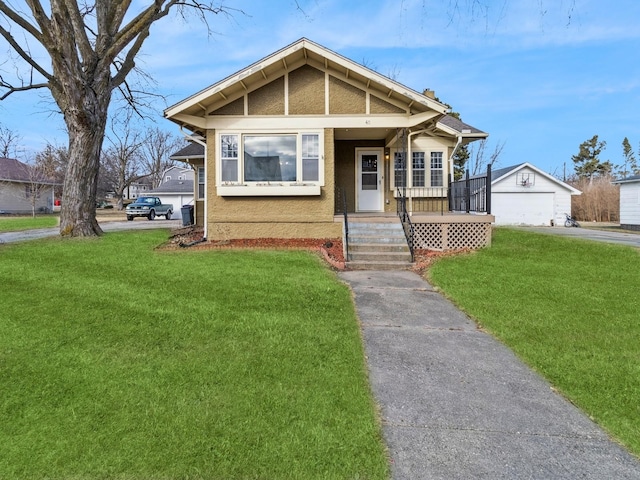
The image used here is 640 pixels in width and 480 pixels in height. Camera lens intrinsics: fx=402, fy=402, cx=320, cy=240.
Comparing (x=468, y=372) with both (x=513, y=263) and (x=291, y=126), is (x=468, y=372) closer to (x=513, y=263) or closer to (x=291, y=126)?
(x=513, y=263)

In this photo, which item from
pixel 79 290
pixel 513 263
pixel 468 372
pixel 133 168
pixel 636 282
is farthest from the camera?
pixel 133 168

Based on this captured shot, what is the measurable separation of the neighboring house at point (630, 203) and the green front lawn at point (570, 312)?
65.0 feet

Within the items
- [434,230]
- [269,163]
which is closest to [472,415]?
[434,230]

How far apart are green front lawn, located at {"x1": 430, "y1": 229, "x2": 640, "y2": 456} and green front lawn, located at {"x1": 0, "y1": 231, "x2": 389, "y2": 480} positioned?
1.81 meters

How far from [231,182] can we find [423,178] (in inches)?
259

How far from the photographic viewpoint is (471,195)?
1217 centimetres

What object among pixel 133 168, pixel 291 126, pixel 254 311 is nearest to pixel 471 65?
pixel 291 126

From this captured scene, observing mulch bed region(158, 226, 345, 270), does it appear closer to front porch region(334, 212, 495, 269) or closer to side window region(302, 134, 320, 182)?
front porch region(334, 212, 495, 269)

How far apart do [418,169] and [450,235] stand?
3754 millimetres

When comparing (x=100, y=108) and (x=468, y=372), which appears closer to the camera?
(x=468, y=372)

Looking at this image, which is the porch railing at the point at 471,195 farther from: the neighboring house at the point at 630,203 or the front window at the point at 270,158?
the neighboring house at the point at 630,203

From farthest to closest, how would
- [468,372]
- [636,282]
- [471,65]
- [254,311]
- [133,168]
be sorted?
1. [133,168]
2. [471,65]
3. [636,282]
4. [254,311]
5. [468,372]

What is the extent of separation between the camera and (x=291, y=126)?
11367 mm

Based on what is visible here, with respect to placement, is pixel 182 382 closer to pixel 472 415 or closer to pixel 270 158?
pixel 472 415
